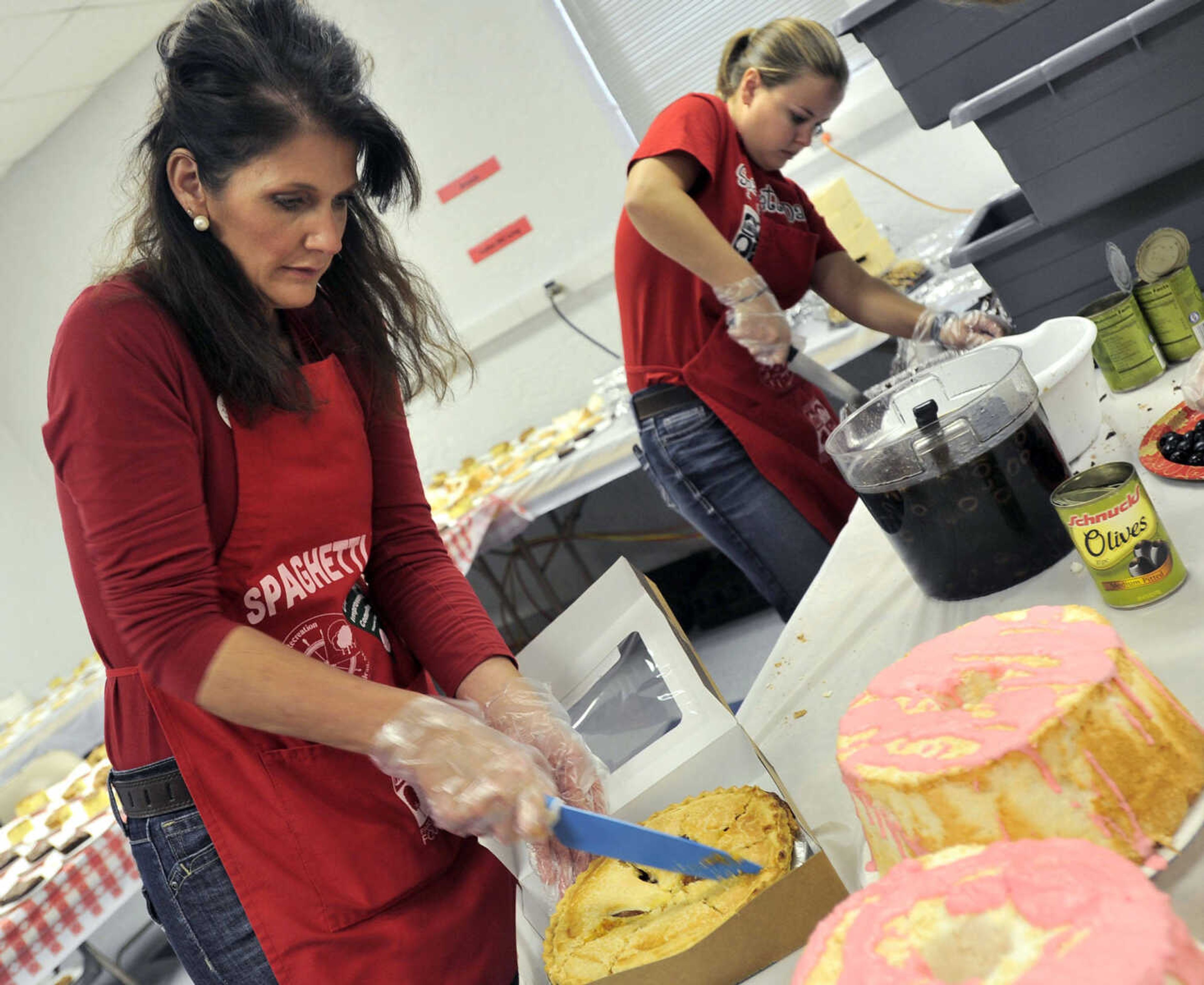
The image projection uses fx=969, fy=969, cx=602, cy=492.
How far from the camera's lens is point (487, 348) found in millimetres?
4555

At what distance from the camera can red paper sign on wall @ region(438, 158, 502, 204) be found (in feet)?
14.0

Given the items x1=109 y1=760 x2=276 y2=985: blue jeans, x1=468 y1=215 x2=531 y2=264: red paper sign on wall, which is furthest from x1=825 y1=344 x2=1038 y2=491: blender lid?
x1=468 y1=215 x2=531 y2=264: red paper sign on wall

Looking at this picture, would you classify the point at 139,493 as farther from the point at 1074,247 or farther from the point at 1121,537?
the point at 1074,247

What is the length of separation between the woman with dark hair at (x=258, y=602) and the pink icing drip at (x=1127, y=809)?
1.45ft

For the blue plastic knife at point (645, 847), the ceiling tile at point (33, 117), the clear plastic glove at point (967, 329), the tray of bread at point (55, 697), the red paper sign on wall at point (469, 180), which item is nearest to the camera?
the blue plastic knife at point (645, 847)

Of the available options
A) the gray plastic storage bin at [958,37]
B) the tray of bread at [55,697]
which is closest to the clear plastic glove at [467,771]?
the gray plastic storage bin at [958,37]

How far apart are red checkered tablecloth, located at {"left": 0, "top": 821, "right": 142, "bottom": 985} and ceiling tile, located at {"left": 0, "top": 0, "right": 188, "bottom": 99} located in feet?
9.80

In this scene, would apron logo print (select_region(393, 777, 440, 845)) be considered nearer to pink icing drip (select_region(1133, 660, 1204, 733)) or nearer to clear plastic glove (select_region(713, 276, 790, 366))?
pink icing drip (select_region(1133, 660, 1204, 733))

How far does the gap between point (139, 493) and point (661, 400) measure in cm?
126

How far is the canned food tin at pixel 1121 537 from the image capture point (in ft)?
2.94

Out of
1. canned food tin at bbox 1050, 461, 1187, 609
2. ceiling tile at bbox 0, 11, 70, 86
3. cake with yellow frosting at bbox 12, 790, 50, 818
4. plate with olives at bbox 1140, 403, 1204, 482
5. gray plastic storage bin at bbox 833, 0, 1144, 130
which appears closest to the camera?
canned food tin at bbox 1050, 461, 1187, 609

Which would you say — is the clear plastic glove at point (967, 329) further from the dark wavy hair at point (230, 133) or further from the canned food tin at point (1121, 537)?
the dark wavy hair at point (230, 133)

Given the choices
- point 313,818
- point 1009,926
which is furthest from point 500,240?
point 1009,926

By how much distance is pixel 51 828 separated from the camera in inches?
105
